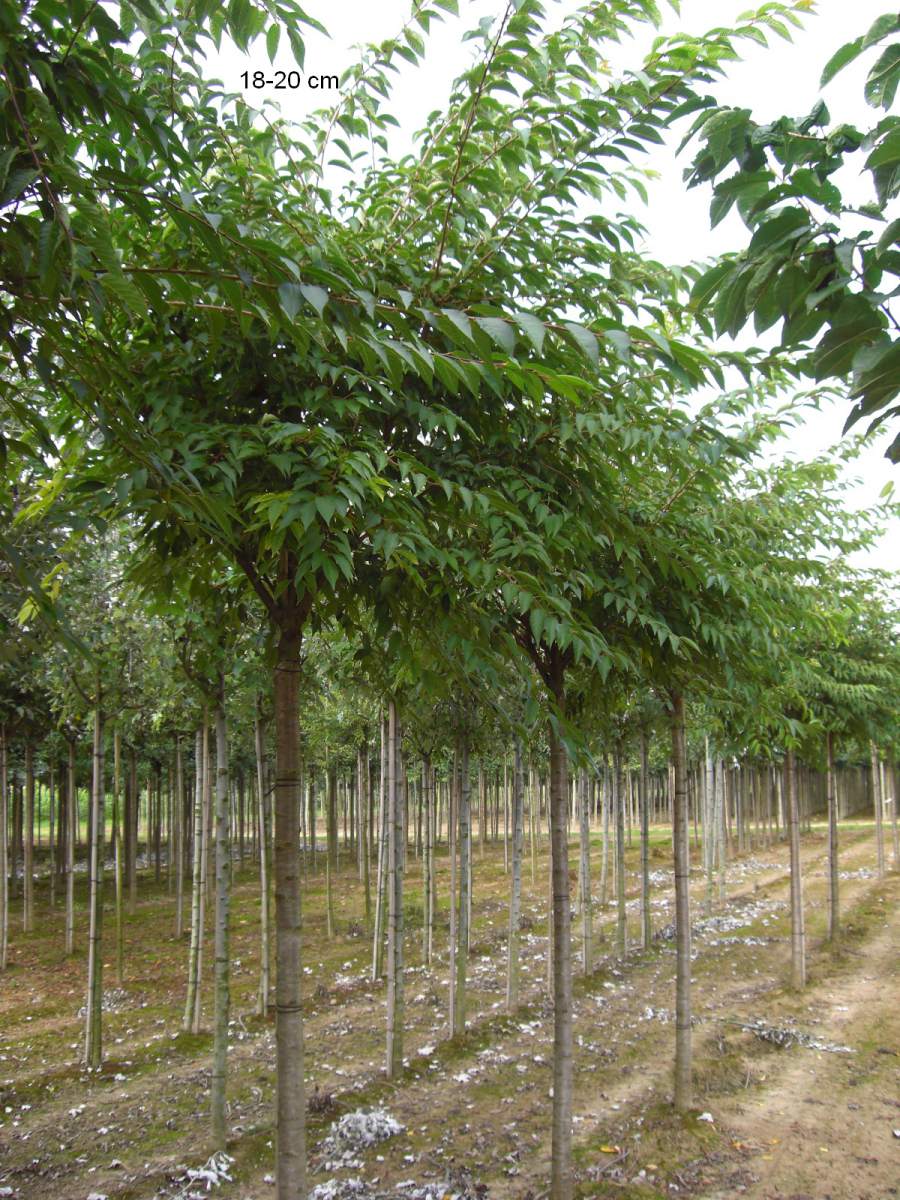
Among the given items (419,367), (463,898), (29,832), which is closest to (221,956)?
(463,898)

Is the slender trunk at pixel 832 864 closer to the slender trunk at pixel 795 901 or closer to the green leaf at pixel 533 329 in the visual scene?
the slender trunk at pixel 795 901

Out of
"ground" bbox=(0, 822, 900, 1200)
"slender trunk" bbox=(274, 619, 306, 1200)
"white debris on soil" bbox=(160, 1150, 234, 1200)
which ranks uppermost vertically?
"slender trunk" bbox=(274, 619, 306, 1200)

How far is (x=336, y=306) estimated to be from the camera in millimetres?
1998

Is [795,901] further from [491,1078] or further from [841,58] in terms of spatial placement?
[841,58]

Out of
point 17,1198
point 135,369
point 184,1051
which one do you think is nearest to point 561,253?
point 135,369

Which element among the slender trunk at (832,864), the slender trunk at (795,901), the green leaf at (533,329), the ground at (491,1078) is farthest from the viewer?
the slender trunk at (832,864)

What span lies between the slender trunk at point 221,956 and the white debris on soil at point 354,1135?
834 millimetres

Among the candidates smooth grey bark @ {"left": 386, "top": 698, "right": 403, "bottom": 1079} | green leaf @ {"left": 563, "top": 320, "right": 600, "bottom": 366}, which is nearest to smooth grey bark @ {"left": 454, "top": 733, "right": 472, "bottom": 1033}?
smooth grey bark @ {"left": 386, "top": 698, "right": 403, "bottom": 1079}

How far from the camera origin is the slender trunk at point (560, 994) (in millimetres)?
4969

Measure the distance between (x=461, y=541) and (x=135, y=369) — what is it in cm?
141

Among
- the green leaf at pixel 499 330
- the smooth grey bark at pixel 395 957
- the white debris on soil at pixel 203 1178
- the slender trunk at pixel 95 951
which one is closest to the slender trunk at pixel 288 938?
the green leaf at pixel 499 330

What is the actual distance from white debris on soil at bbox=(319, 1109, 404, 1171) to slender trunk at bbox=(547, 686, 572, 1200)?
1820 mm

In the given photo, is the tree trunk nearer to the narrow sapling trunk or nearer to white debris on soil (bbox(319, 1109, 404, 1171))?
white debris on soil (bbox(319, 1109, 404, 1171))

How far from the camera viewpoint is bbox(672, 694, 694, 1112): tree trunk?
6.81m
